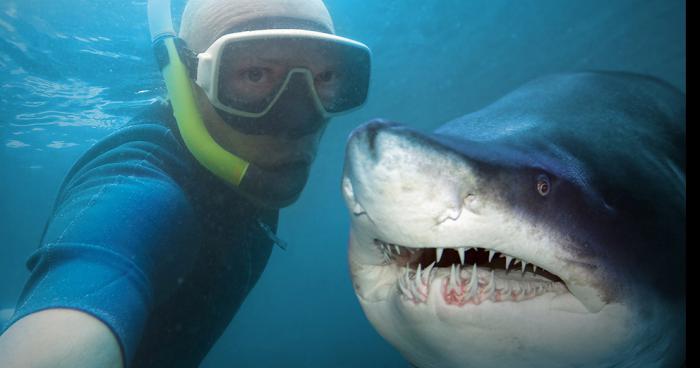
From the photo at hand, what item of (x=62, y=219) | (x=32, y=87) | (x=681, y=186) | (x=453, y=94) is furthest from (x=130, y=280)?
(x=453, y=94)

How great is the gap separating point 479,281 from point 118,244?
1.58 metres

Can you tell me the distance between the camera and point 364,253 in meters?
1.67

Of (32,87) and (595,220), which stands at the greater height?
(32,87)

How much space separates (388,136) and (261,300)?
98.0 m

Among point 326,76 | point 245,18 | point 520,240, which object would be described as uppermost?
point 245,18

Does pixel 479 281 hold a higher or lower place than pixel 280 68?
lower

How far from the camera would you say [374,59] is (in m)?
16.4

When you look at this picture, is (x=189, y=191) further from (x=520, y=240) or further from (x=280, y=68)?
(x=520, y=240)

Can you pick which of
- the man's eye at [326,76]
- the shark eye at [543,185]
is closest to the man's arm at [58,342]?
the shark eye at [543,185]

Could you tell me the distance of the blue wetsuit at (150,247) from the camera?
1.60m

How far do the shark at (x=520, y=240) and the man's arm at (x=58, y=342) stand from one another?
1.04 meters

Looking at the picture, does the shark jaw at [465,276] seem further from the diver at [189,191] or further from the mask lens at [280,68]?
the mask lens at [280,68]

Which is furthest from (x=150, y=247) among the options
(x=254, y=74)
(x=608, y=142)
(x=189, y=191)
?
(x=608, y=142)

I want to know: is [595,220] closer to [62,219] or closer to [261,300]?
[62,219]
